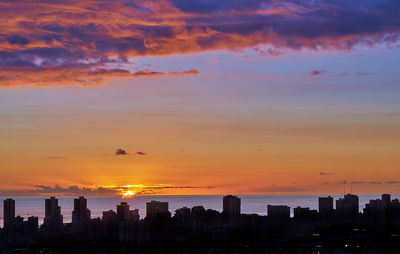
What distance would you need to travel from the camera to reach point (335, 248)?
118m

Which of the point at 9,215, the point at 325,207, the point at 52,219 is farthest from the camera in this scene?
the point at 325,207

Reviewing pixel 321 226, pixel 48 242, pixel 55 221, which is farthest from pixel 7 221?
pixel 321 226

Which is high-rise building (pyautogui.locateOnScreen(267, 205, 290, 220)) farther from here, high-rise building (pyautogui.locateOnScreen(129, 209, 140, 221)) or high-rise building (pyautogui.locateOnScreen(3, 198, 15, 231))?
high-rise building (pyautogui.locateOnScreen(3, 198, 15, 231))

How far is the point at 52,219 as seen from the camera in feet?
454

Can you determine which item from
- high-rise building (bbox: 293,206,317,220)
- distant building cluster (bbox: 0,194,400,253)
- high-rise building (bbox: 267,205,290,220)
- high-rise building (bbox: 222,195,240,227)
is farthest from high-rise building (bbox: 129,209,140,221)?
high-rise building (bbox: 293,206,317,220)

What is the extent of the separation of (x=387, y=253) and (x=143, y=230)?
40914mm

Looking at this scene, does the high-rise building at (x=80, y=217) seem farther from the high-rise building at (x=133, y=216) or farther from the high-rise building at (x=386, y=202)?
the high-rise building at (x=386, y=202)

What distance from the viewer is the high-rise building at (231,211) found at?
145m

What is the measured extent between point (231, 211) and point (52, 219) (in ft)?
124

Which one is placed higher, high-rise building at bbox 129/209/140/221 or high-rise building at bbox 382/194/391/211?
high-rise building at bbox 382/194/391/211

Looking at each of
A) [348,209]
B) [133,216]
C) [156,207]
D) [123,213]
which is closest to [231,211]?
[156,207]

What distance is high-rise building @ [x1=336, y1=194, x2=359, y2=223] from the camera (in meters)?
152

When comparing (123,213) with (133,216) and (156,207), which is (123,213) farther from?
(156,207)

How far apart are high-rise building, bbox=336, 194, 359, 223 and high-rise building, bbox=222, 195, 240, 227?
22.7 metres
